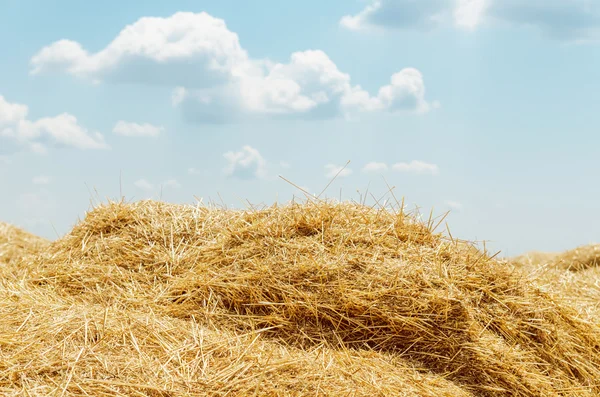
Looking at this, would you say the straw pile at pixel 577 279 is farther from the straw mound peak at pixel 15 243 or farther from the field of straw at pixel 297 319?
the straw mound peak at pixel 15 243

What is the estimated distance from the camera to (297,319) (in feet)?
11.3

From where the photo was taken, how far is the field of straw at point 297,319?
9.30 ft

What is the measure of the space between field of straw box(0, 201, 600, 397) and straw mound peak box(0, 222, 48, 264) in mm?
3335

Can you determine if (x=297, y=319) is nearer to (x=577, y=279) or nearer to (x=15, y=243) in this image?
(x=577, y=279)

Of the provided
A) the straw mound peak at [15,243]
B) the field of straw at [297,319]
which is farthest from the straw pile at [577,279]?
the straw mound peak at [15,243]

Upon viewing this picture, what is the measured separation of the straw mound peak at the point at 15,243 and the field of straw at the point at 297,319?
333 cm

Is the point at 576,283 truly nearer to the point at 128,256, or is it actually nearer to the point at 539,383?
the point at 539,383

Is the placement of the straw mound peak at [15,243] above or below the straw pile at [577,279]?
below

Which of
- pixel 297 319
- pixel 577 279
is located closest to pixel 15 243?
pixel 297 319

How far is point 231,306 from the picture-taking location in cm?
364

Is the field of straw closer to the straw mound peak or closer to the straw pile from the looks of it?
the straw pile

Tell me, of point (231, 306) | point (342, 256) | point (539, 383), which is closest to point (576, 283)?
point (539, 383)

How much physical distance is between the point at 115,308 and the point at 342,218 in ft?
5.36

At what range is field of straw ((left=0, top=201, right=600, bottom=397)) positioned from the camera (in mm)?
2834
